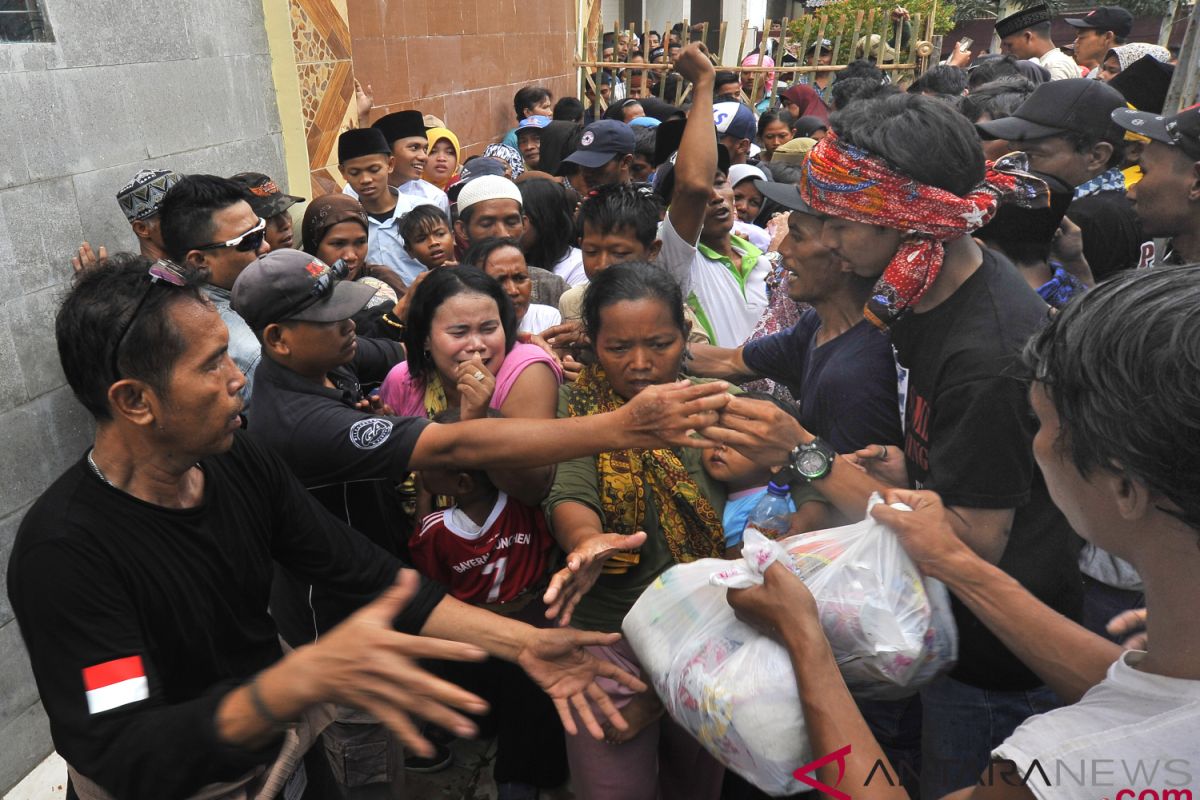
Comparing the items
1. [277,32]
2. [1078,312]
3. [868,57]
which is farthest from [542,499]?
[868,57]

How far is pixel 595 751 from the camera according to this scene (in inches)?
→ 98.2

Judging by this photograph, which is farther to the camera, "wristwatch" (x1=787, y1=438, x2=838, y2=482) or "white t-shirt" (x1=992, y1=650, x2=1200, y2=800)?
"wristwatch" (x1=787, y1=438, x2=838, y2=482)

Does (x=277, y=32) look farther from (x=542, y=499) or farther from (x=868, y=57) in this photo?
(x=868, y=57)

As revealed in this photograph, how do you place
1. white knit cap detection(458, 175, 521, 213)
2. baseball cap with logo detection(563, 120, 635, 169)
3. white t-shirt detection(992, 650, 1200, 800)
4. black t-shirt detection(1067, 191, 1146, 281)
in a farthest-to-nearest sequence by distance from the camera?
baseball cap with logo detection(563, 120, 635, 169), white knit cap detection(458, 175, 521, 213), black t-shirt detection(1067, 191, 1146, 281), white t-shirt detection(992, 650, 1200, 800)

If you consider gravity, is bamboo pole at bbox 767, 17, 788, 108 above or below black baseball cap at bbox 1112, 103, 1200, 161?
below

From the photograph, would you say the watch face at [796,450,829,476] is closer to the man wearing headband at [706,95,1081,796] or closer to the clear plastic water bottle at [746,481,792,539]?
the man wearing headband at [706,95,1081,796]

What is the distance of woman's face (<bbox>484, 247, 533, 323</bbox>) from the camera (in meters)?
3.87

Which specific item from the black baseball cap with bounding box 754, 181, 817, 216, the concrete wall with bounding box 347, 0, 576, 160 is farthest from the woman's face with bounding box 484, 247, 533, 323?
the concrete wall with bounding box 347, 0, 576, 160

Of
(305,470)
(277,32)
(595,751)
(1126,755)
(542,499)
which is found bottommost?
(595,751)

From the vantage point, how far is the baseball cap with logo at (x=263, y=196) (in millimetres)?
4484

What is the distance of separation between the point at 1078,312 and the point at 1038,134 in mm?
2718

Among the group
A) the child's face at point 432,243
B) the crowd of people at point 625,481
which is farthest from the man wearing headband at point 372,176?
the crowd of people at point 625,481

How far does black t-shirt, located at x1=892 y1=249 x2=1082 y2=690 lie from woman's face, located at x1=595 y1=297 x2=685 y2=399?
732mm

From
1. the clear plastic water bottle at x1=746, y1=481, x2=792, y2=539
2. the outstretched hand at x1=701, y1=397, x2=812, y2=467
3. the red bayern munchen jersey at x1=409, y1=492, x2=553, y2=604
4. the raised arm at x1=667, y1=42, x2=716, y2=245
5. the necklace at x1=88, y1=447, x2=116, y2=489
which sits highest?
the raised arm at x1=667, y1=42, x2=716, y2=245
